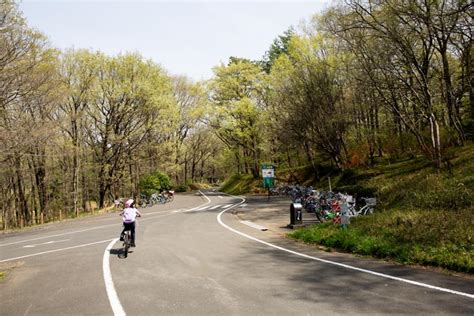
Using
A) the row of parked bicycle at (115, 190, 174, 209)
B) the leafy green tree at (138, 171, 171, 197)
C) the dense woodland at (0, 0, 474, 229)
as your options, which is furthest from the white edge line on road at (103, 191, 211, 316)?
the leafy green tree at (138, 171, 171, 197)

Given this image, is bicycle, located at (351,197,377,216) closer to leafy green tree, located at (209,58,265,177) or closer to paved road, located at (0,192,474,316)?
paved road, located at (0,192,474,316)

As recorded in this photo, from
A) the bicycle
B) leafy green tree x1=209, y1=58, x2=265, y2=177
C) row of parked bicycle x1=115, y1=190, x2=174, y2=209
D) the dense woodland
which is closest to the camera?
the bicycle

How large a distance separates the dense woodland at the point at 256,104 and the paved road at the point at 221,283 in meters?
11.7

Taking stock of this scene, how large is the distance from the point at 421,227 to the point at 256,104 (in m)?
37.0

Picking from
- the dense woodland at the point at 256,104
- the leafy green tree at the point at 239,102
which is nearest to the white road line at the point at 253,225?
the dense woodland at the point at 256,104

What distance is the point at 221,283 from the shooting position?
7.28 meters

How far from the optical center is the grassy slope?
28.0 ft

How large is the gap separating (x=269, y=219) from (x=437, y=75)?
16736 millimetres

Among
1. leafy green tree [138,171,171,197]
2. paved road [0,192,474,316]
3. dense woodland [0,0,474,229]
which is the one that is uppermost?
dense woodland [0,0,474,229]

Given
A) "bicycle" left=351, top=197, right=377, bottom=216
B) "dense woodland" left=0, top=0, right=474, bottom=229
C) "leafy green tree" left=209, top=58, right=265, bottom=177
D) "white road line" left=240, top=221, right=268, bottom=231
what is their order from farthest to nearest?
"leafy green tree" left=209, top=58, right=265, bottom=177
"dense woodland" left=0, top=0, right=474, bottom=229
"white road line" left=240, top=221, right=268, bottom=231
"bicycle" left=351, top=197, right=377, bottom=216

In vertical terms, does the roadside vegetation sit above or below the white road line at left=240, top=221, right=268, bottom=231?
above

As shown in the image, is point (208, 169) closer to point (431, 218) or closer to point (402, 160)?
point (402, 160)

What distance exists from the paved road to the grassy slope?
68 cm

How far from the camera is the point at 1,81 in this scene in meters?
16.8
